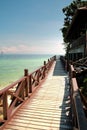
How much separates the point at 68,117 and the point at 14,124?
1.90 m

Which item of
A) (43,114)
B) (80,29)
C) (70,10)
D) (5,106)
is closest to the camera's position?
(5,106)

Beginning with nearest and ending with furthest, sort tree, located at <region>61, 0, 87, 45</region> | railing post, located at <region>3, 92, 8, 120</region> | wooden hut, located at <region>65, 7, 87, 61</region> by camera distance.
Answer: railing post, located at <region>3, 92, 8, 120</region> < wooden hut, located at <region>65, 7, 87, 61</region> < tree, located at <region>61, 0, 87, 45</region>

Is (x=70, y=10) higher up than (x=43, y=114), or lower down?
higher up

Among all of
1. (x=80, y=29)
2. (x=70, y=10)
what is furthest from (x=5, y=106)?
(x=70, y=10)

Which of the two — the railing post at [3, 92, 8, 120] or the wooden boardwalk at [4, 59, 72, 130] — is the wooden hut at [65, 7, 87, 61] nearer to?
the wooden boardwalk at [4, 59, 72, 130]

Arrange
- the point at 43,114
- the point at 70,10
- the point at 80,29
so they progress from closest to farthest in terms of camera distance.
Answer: the point at 43,114 < the point at 80,29 < the point at 70,10

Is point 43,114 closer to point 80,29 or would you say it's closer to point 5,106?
point 5,106

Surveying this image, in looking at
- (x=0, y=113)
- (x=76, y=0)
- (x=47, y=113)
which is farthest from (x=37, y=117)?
(x=76, y=0)

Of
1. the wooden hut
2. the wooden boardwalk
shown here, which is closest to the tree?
the wooden hut

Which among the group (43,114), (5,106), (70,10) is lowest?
(43,114)

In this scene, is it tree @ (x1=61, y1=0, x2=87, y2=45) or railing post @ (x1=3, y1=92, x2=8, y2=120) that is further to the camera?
tree @ (x1=61, y1=0, x2=87, y2=45)

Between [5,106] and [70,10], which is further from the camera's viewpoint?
[70,10]

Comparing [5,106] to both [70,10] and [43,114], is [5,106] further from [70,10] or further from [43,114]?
[70,10]

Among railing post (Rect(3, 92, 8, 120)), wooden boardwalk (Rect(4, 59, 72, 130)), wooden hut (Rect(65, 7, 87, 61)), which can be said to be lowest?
wooden boardwalk (Rect(4, 59, 72, 130))
